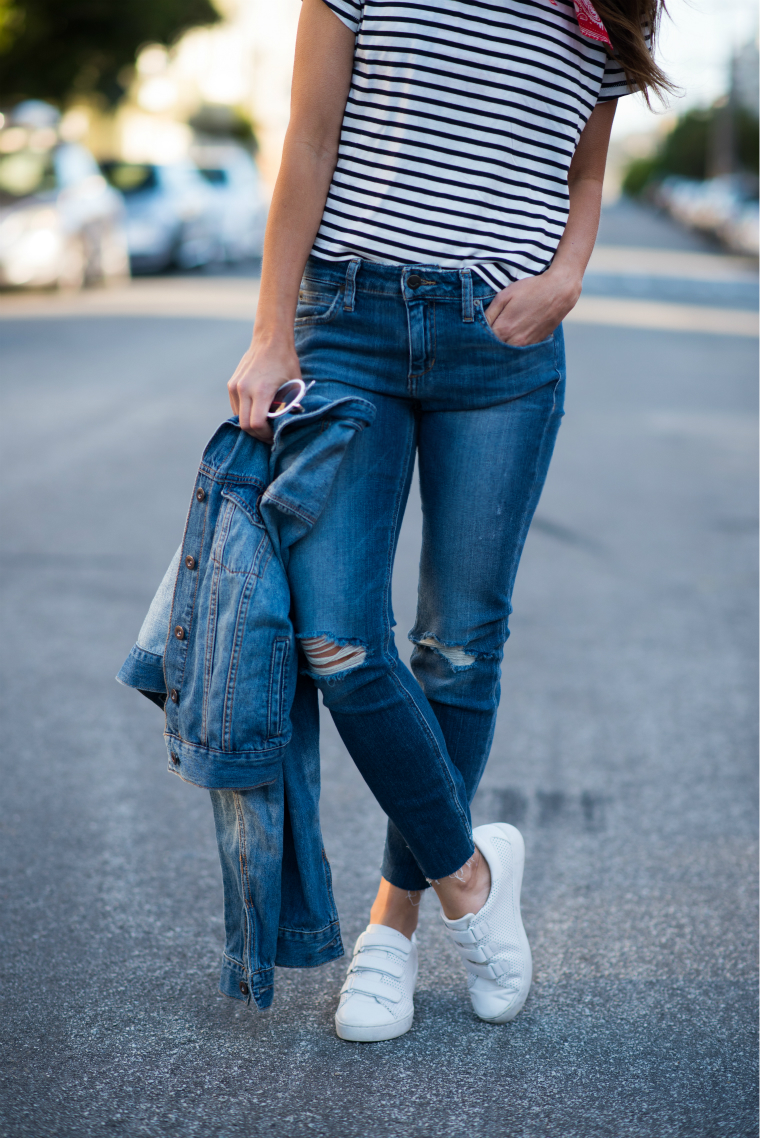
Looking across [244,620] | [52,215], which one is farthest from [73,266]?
[244,620]

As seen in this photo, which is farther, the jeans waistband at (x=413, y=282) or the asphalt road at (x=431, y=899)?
the asphalt road at (x=431, y=899)

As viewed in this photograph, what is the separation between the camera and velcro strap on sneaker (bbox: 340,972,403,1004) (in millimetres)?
1983

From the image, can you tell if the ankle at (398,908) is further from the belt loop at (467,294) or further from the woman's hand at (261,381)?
the belt loop at (467,294)

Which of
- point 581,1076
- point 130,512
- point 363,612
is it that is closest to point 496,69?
point 363,612

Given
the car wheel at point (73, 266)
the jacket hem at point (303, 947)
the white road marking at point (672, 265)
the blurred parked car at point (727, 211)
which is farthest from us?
the blurred parked car at point (727, 211)

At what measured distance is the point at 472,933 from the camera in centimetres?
197

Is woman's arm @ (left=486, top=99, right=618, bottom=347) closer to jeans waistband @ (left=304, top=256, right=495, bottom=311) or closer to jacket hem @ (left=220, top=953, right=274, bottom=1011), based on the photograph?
jeans waistband @ (left=304, top=256, right=495, bottom=311)

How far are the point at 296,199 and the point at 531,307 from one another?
1.21 ft

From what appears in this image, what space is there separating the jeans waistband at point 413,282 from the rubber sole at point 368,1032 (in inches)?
43.8

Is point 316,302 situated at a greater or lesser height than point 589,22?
lesser

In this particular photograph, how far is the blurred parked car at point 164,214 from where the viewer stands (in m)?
16.9

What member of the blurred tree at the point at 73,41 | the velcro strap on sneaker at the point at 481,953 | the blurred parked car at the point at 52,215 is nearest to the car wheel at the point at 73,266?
the blurred parked car at the point at 52,215

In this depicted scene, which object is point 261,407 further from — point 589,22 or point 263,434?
point 589,22

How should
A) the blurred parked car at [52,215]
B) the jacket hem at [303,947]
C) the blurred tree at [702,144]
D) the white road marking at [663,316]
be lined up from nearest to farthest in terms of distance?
the jacket hem at [303,947] < the white road marking at [663,316] < the blurred parked car at [52,215] < the blurred tree at [702,144]
